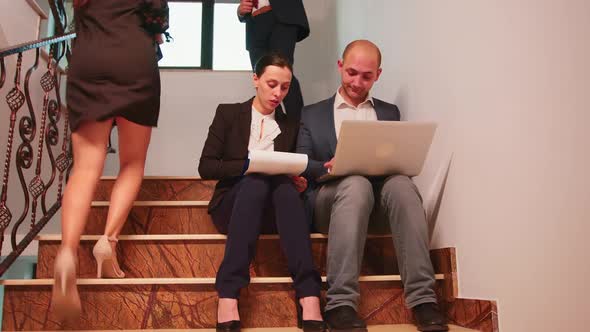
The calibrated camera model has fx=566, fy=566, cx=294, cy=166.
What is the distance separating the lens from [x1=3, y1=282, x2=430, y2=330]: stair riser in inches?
62.1

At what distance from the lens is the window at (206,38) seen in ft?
13.0

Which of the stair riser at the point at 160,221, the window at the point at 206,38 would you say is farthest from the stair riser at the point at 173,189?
the window at the point at 206,38

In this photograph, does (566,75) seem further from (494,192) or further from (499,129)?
(494,192)

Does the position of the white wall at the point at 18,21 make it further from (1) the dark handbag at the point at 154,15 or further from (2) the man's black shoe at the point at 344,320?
(2) the man's black shoe at the point at 344,320

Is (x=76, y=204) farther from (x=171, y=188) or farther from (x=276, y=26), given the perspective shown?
(x=276, y=26)

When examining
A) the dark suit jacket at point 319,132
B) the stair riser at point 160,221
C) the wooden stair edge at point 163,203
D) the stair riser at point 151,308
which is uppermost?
the dark suit jacket at point 319,132

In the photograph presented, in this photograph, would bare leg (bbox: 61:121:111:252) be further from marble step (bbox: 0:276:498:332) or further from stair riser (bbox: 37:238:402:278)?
stair riser (bbox: 37:238:402:278)

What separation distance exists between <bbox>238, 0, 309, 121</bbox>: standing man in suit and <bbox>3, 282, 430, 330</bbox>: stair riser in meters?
1.28

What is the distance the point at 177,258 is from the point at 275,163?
51cm

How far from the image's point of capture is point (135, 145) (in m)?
1.72

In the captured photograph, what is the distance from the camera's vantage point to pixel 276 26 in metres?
2.74

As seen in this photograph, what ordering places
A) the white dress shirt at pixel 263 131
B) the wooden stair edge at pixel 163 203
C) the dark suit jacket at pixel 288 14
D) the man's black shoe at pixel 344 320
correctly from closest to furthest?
the man's black shoe at pixel 344 320 < the white dress shirt at pixel 263 131 < the wooden stair edge at pixel 163 203 < the dark suit jacket at pixel 288 14

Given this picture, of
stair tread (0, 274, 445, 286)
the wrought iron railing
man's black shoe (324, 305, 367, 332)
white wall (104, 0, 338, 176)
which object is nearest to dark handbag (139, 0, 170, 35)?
the wrought iron railing

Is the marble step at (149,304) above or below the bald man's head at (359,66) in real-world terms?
below
